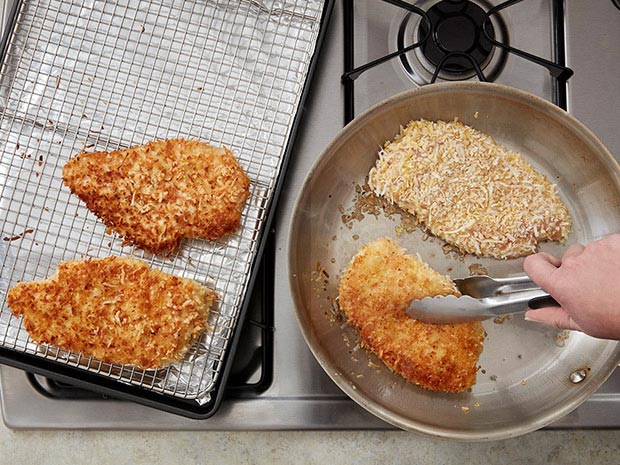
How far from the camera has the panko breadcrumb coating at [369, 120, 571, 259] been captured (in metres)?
1.07

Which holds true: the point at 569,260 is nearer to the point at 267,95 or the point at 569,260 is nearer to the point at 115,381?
the point at 267,95

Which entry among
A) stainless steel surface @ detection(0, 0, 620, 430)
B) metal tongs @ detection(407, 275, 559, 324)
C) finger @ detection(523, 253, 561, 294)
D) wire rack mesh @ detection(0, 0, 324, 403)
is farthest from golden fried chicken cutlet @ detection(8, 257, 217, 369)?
finger @ detection(523, 253, 561, 294)

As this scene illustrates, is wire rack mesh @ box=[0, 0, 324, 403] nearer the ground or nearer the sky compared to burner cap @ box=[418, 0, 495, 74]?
nearer the ground

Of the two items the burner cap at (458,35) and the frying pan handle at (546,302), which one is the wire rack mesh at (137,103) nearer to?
the burner cap at (458,35)

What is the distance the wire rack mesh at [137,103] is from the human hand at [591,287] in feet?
1.60

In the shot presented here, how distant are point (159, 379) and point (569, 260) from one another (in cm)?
68

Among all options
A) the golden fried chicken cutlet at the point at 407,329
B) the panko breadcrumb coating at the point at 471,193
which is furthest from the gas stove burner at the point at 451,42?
the golden fried chicken cutlet at the point at 407,329

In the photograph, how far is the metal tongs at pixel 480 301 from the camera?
947 mm

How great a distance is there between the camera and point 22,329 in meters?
1.07

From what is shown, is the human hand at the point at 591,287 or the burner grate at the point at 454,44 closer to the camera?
the human hand at the point at 591,287

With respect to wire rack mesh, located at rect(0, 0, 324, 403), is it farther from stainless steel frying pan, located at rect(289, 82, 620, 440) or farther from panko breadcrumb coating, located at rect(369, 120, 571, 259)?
panko breadcrumb coating, located at rect(369, 120, 571, 259)

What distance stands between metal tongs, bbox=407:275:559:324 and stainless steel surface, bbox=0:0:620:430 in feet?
0.74

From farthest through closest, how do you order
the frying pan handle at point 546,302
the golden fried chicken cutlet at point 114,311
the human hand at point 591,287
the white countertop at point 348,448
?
1. the white countertop at point 348,448
2. the golden fried chicken cutlet at point 114,311
3. the frying pan handle at point 546,302
4. the human hand at point 591,287

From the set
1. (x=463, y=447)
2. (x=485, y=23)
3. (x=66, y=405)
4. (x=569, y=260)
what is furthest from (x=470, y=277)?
(x=66, y=405)
